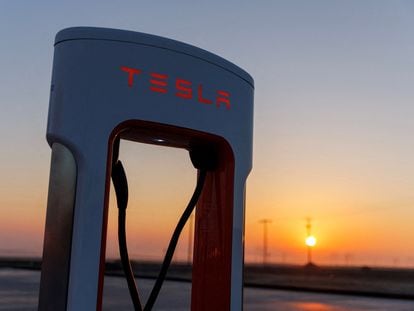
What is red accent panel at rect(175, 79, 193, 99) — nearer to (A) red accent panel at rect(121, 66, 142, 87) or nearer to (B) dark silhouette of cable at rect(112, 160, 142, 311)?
(A) red accent panel at rect(121, 66, 142, 87)

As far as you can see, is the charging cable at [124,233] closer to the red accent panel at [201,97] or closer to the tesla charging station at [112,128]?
the tesla charging station at [112,128]

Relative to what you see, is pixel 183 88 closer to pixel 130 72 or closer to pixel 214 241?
pixel 130 72

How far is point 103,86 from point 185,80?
1.20 ft

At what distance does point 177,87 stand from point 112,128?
0.34 metres

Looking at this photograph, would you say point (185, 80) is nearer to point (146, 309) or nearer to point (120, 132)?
point (120, 132)

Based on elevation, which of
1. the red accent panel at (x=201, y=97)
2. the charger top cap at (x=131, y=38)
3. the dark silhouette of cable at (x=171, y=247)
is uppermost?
the charger top cap at (x=131, y=38)

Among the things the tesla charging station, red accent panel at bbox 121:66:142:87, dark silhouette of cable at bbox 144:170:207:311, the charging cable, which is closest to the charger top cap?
the tesla charging station

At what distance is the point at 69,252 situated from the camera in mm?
2016

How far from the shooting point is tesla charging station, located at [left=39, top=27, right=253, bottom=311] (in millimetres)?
2027

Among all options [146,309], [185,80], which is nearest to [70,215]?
[146,309]

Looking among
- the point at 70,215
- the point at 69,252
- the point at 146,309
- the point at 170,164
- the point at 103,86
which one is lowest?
the point at 146,309

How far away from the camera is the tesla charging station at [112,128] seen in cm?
203

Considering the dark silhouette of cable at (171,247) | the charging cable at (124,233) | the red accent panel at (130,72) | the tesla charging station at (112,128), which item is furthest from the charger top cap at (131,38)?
the dark silhouette of cable at (171,247)

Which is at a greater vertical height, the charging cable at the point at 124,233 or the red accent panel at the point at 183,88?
the red accent panel at the point at 183,88
